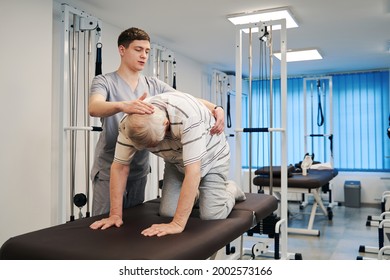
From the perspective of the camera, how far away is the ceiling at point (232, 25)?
3055mm

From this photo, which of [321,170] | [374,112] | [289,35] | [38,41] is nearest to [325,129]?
[374,112]

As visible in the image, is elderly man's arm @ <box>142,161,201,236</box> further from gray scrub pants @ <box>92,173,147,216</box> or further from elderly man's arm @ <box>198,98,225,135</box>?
gray scrub pants @ <box>92,173,147,216</box>

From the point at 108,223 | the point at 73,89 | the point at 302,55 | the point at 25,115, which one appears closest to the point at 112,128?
the point at 108,223

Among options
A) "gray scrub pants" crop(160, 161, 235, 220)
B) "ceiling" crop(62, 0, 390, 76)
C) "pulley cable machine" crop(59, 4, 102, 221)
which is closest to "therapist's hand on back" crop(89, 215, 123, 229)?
"gray scrub pants" crop(160, 161, 235, 220)

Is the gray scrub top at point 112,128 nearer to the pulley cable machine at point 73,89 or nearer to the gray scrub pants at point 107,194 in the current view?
the gray scrub pants at point 107,194

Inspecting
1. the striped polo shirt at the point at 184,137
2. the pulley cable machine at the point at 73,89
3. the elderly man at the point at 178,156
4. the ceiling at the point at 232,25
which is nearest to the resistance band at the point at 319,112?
the ceiling at the point at 232,25

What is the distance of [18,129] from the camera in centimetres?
251

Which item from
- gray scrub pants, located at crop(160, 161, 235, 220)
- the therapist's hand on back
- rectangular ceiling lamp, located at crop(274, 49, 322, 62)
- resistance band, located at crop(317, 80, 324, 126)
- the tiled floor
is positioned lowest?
the tiled floor

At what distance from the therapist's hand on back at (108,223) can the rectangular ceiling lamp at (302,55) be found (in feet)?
12.1

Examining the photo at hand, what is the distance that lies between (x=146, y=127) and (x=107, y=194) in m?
0.70

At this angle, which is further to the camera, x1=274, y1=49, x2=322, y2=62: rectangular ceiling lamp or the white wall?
x1=274, y1=49, x2=322, y2=62: rectangular ceiling lamp

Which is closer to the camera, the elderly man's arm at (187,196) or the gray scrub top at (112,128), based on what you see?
the elderly man's arm at (187,196)

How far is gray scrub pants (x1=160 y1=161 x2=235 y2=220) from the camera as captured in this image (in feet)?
5.05
